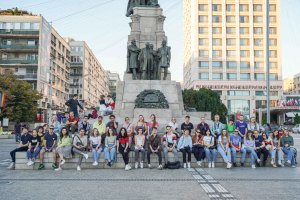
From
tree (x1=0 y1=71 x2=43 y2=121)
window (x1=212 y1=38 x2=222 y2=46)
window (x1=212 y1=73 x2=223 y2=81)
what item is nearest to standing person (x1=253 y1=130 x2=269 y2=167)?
tree (x1=0 y1=71 x2=43 y2=121)

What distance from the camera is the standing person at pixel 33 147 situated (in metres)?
9.97

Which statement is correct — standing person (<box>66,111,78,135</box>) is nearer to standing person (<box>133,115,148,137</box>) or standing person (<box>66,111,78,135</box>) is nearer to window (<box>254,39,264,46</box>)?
standing person (<box>133,115,148,137</box>)

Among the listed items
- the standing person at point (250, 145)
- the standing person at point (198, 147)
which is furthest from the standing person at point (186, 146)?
the standing person at point (250, 145)

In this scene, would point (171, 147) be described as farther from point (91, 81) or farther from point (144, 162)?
point (91, 81)

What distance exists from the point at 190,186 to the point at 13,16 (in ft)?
184

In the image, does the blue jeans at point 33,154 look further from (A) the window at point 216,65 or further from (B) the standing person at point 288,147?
(A) the window at point 216,65

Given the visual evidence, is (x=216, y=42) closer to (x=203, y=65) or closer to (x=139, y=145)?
(x=203, y=65)

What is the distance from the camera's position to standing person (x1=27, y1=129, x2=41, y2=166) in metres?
9.97

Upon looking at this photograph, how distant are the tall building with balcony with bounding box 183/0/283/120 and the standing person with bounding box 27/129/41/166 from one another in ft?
181

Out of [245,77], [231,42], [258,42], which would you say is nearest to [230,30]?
[231,42]

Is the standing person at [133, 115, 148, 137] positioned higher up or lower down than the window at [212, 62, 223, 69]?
lower down

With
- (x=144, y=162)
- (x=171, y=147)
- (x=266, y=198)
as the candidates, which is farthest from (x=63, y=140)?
(x=266, y=198)

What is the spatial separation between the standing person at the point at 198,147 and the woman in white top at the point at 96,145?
10.9 ft

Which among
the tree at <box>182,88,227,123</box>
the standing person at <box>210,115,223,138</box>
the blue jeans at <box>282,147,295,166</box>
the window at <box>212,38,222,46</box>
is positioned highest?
the window at <box>212,38,222,46</box>
